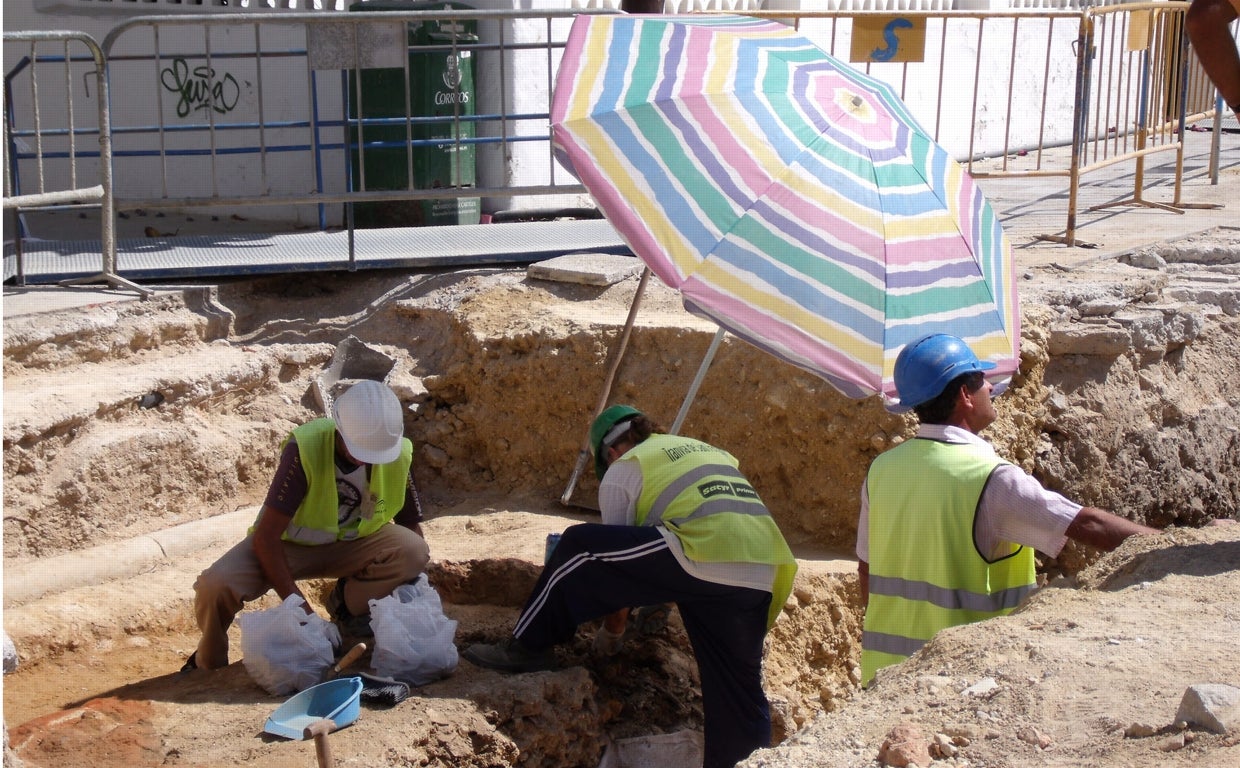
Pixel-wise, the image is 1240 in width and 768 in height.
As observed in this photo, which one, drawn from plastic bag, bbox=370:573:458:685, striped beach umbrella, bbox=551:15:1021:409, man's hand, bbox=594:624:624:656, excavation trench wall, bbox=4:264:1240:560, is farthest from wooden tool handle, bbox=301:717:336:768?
excavation trench wall, bbox=4:264:1240:560

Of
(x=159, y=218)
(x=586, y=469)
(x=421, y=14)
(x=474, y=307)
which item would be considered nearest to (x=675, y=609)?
(x=586, y=469)

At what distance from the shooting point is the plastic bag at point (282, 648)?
4387 mm

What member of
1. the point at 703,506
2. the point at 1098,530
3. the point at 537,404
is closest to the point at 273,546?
the point at 703,506

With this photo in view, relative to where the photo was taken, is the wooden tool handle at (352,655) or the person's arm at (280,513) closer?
the wooden tool handle at (352,655)

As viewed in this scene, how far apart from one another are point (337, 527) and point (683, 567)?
5.06 feet

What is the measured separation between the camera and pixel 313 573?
5051 mm

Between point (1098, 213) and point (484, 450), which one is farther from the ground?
→ point (1098, 213)

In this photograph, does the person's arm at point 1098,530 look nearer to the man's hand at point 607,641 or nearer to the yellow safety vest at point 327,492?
the man's hand at point 607,641

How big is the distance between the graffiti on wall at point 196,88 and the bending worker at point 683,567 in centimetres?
598

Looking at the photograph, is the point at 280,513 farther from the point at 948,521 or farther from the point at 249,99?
the point at 249,99

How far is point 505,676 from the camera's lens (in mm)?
4574

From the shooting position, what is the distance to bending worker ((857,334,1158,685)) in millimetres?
3154

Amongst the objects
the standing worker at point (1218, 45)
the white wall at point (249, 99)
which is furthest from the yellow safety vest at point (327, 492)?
the white wall at point (249, 99)

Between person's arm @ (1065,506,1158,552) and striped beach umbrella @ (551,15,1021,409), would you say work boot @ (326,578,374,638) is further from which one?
person's arm @ (1065,506,1158,552)
